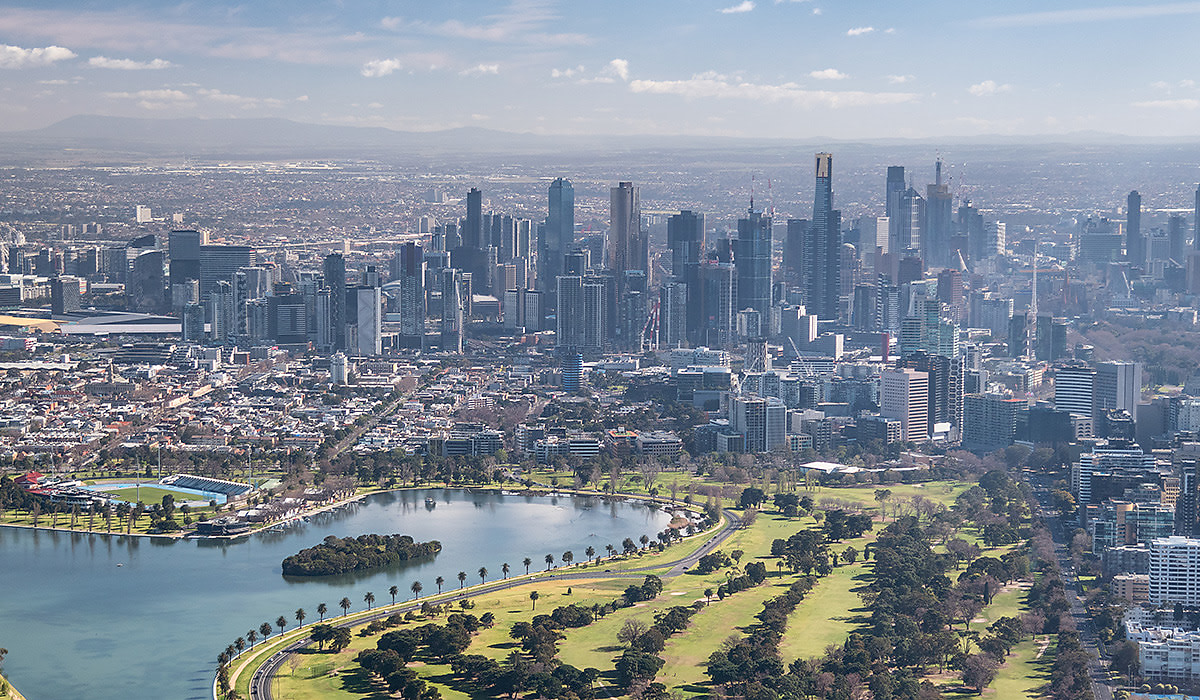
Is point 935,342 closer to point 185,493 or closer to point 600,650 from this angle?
point 185,493

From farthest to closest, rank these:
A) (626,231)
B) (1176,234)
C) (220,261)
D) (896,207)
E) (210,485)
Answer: (896,207)
(1176,234)
(626,231)
(220,261)
(210,485)

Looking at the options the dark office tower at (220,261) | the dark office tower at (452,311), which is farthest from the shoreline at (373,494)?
the dark office tower at (220,261)

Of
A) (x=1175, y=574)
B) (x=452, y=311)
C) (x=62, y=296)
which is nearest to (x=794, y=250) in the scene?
(x=452, y=311)

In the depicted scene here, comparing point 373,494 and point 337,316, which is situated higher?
point 337,316

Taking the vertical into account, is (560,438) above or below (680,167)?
below

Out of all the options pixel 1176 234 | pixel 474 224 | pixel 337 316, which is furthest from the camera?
pixel 474 224

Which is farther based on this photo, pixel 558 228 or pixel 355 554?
pixel 558 228

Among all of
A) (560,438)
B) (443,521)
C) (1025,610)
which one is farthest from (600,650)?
(560,438)

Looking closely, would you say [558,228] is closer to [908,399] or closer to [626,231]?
[626,231]
